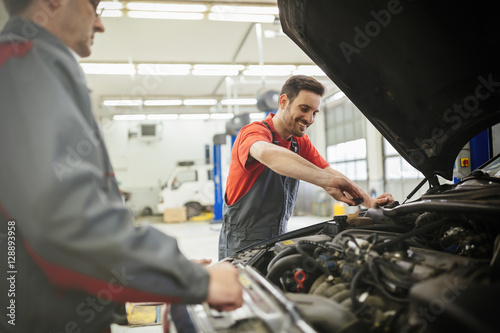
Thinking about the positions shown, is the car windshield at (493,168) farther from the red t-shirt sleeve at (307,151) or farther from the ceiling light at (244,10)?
the ceiling light at (244,10)

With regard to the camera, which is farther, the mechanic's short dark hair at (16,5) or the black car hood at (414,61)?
the black car hood at (414,61)

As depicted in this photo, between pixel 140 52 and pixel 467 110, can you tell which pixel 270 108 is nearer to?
pixel 140 52

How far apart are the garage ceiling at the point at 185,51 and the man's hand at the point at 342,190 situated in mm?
4028

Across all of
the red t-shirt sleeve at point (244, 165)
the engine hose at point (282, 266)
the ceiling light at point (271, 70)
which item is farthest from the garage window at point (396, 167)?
the engine hose at point (282, 266)

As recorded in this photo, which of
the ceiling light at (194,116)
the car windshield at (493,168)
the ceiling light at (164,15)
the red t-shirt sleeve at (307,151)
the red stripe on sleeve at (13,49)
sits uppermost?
the ceiling light at (164,15)

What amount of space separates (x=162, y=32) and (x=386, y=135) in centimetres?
522

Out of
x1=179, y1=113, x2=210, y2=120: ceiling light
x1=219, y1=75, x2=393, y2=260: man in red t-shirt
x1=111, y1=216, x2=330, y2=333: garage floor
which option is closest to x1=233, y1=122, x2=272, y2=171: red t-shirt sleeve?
x1=219, y1=75, x2=393, y2=260: man in red t-shirt

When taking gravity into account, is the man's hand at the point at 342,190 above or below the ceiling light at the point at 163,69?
below

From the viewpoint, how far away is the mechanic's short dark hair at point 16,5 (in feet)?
2.52

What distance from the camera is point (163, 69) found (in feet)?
25.9

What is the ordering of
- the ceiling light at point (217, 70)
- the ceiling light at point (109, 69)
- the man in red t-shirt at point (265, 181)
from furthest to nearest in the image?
the ceiling light at point (217, 70) → the ceiling light at point (109, 69) → the man in red t-shirt at point (265, 181)

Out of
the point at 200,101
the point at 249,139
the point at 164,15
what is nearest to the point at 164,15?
the point at 164,15

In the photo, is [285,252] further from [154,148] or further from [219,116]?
[154,148]

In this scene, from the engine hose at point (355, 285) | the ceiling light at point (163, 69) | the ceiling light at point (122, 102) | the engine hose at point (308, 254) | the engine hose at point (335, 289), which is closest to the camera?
the engine hose at point (355, 285)
